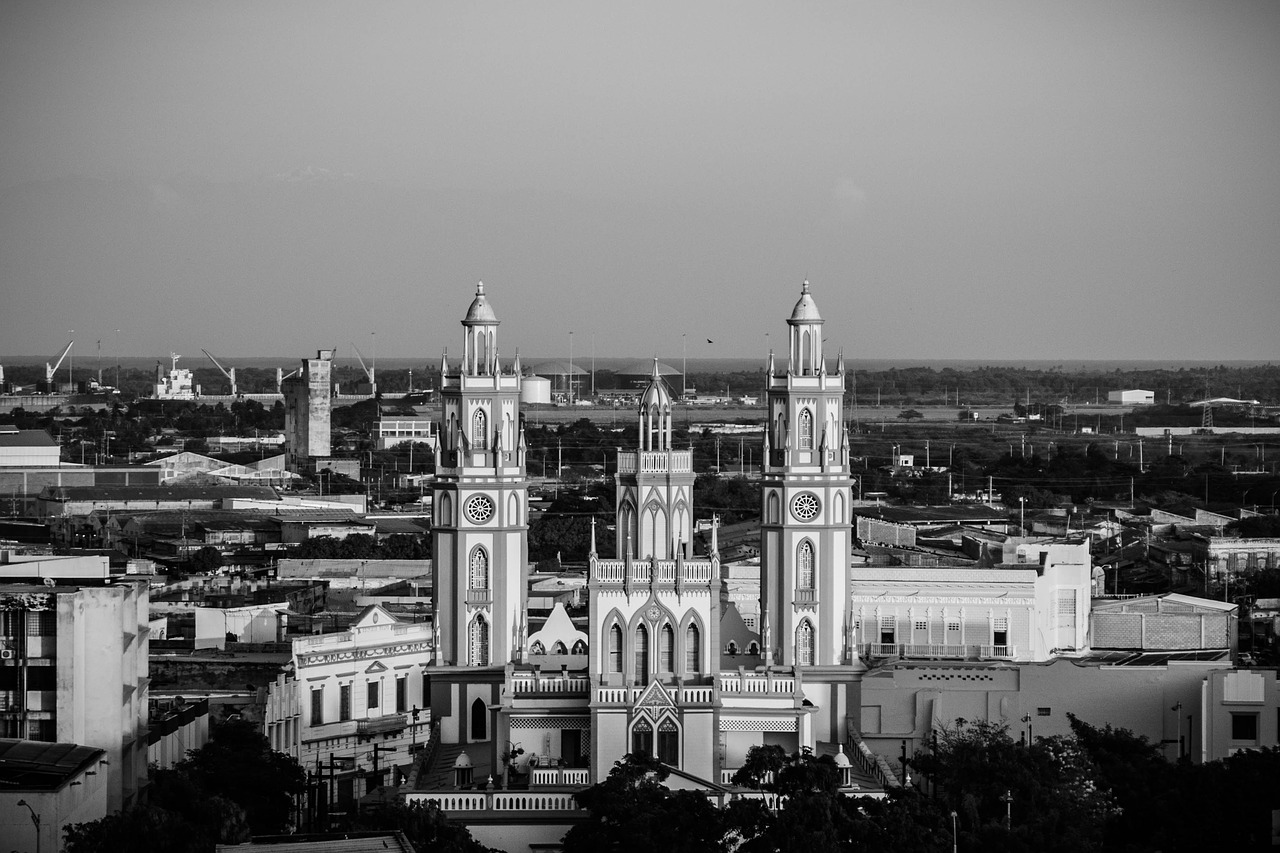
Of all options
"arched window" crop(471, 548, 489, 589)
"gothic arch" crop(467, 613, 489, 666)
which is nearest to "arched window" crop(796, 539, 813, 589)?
"arched window" crop(471, 548, 489, 589)

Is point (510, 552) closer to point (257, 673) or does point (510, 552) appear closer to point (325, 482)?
point (257, 673)

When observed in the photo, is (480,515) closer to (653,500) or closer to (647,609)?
Result: (653,500)

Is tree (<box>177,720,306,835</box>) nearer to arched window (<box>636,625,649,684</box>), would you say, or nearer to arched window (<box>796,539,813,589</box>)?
arched window (<box>636,625,649,684</box>)

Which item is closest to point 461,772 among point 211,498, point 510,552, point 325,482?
point 510,552

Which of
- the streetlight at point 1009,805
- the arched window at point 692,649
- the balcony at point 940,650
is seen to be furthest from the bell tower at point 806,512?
the balcony at point 940,650

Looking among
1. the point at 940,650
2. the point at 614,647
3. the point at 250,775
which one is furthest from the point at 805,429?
the point at 940,650
